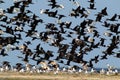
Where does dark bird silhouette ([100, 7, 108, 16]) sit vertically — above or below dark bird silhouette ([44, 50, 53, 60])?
above

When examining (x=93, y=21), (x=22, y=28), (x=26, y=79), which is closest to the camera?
(x=22, y=28)

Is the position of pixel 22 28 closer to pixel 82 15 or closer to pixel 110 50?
pixel 82 15

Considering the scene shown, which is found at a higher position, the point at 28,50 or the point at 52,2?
the point at 52,2

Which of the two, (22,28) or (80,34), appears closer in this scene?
(22,28)

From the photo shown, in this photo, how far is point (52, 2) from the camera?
4672 centimetres

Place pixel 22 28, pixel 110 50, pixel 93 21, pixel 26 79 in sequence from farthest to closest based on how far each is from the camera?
pixel 26 79 → pixel 110 50 → pixel 93 21 → pixel 22 28

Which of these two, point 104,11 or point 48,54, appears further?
point 104,11

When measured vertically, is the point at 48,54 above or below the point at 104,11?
below

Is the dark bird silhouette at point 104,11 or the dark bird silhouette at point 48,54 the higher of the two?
the dark bird silhouette at point 104,11

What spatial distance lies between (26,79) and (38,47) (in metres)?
21.8

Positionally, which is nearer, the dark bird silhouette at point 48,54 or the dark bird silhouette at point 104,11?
the dark bird silhouette at point 48,54

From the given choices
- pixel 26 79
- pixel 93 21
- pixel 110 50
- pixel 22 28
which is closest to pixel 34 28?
pixel 22 28

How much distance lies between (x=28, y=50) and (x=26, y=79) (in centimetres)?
2212

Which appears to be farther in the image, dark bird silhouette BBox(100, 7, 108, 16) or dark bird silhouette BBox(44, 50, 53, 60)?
dark bird silhouette BBox(100, 7, 108, 16)
